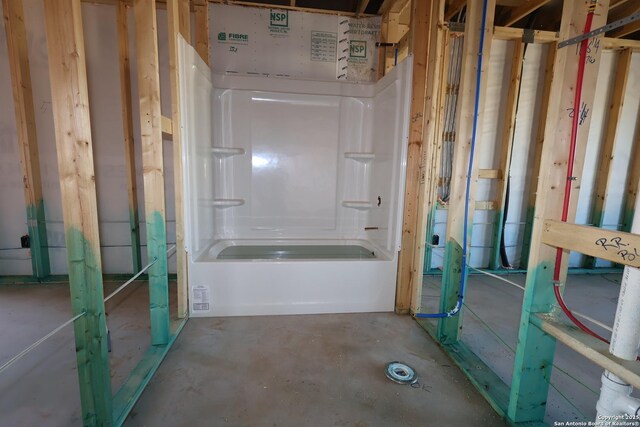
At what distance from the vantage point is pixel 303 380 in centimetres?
153

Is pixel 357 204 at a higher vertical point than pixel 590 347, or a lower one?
higher

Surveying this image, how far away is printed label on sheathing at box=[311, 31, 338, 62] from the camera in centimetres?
276

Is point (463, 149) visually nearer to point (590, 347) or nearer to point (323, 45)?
point (590, 347)

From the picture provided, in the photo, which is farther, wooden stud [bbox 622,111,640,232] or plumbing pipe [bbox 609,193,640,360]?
wooden stud [bbox 622,111,640,232]

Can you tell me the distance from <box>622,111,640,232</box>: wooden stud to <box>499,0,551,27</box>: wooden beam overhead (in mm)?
1901

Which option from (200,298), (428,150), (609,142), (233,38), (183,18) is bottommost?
(200,298)

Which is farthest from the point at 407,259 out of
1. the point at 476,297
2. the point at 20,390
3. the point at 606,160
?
the point at 606,160

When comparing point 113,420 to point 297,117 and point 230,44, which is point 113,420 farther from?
point 230,44

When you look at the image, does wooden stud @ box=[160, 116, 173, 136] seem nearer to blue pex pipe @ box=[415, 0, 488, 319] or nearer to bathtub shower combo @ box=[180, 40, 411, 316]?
bathtub shower combo @ box=[180, 40, 411, 316]

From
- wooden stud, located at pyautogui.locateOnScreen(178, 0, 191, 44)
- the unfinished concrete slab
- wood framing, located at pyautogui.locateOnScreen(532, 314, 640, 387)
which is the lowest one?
the unfinished concrete slab

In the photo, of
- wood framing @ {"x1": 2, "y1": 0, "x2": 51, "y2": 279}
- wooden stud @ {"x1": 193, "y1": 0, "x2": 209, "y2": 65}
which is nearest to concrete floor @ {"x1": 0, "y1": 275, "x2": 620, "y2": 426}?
wood framing @ {"x1": 2, "y1": 0, "x2": 51, "y2": 279}

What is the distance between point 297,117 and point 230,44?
33.5 inches

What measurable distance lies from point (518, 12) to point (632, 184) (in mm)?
2410

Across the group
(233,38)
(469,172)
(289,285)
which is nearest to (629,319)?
(469,172)
